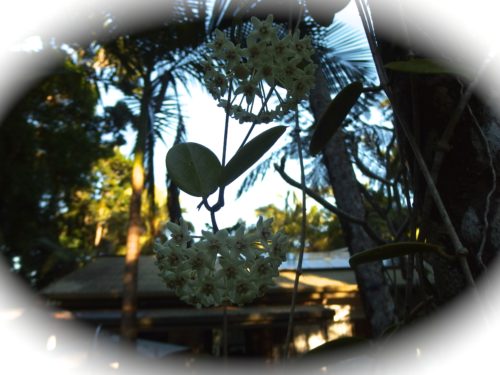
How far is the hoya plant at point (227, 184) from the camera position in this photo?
577mm

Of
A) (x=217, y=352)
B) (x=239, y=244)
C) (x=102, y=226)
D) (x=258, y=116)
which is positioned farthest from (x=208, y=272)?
(x=102, y=226)

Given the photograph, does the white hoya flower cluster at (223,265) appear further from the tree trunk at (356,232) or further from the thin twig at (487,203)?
the tree trunk at (356,232)

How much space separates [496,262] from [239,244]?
333 millimetres

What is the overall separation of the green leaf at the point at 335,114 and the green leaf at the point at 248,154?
0.35 feet

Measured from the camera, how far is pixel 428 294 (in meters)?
0.64

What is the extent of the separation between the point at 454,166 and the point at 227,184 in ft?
1.07

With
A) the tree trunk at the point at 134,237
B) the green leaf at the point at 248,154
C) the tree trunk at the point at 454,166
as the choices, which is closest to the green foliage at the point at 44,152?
the tree trunk at the point at 134,237

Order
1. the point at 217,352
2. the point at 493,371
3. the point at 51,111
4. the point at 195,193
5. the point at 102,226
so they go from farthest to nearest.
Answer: the point at 102,226
the point at 51,111
the point at 217,352
the point at 195,193
the point at 493,371

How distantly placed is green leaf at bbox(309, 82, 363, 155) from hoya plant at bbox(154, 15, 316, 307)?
2.1 inches

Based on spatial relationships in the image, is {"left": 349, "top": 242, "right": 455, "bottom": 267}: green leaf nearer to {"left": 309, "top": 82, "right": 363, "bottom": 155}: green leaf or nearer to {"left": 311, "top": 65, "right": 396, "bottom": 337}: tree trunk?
{"left": 309, "top": 82, "right": 363, "bottom": 155}: green leaf

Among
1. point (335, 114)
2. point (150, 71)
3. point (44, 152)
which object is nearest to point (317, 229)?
point (44, 152)

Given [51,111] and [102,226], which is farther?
[102,226]

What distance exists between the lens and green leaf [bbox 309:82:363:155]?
0.66 metres

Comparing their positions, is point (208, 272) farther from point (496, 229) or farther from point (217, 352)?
point (217, 352)
